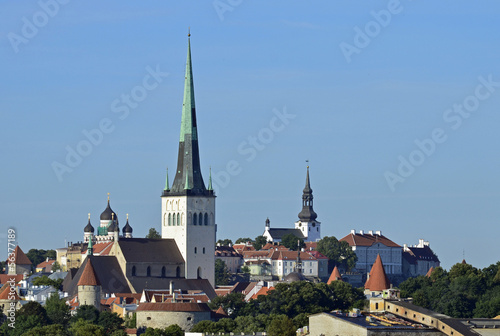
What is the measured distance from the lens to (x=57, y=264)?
151000 millimetres

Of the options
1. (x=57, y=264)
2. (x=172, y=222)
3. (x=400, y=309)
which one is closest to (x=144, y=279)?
(x=172, y=222)

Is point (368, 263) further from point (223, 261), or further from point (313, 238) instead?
point (223, 261)

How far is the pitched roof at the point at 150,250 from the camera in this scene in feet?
339

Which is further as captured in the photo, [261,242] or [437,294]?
[261,242]

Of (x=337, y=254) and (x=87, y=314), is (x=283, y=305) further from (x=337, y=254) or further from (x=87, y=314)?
(x=337, y=254)

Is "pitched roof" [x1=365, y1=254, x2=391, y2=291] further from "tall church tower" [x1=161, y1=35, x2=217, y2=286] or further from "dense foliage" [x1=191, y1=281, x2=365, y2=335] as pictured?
"tall church tower" [x1=161, y1=35, x2=217, y2=286]

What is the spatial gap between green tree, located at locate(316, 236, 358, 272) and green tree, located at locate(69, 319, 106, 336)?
8416cm

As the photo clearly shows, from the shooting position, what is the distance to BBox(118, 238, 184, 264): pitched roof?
4063 inches

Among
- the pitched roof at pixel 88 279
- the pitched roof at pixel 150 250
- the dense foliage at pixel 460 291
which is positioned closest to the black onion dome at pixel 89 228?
the pitched roof at pixel 150 250

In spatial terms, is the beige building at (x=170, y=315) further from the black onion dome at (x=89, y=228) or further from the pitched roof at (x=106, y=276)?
the black onion dome at (x=89, y=228)

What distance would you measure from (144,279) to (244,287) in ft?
37.7

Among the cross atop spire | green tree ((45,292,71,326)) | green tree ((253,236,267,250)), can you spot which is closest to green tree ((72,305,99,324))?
green tree ((45,292,71,326))

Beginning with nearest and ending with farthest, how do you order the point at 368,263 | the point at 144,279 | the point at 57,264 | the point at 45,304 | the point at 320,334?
the point at 320,334 → the point at 45,304 → the point at 144,279 → the point at 57,264 → the point at 368,263

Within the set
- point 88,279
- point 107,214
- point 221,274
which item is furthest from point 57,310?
point 107,214
